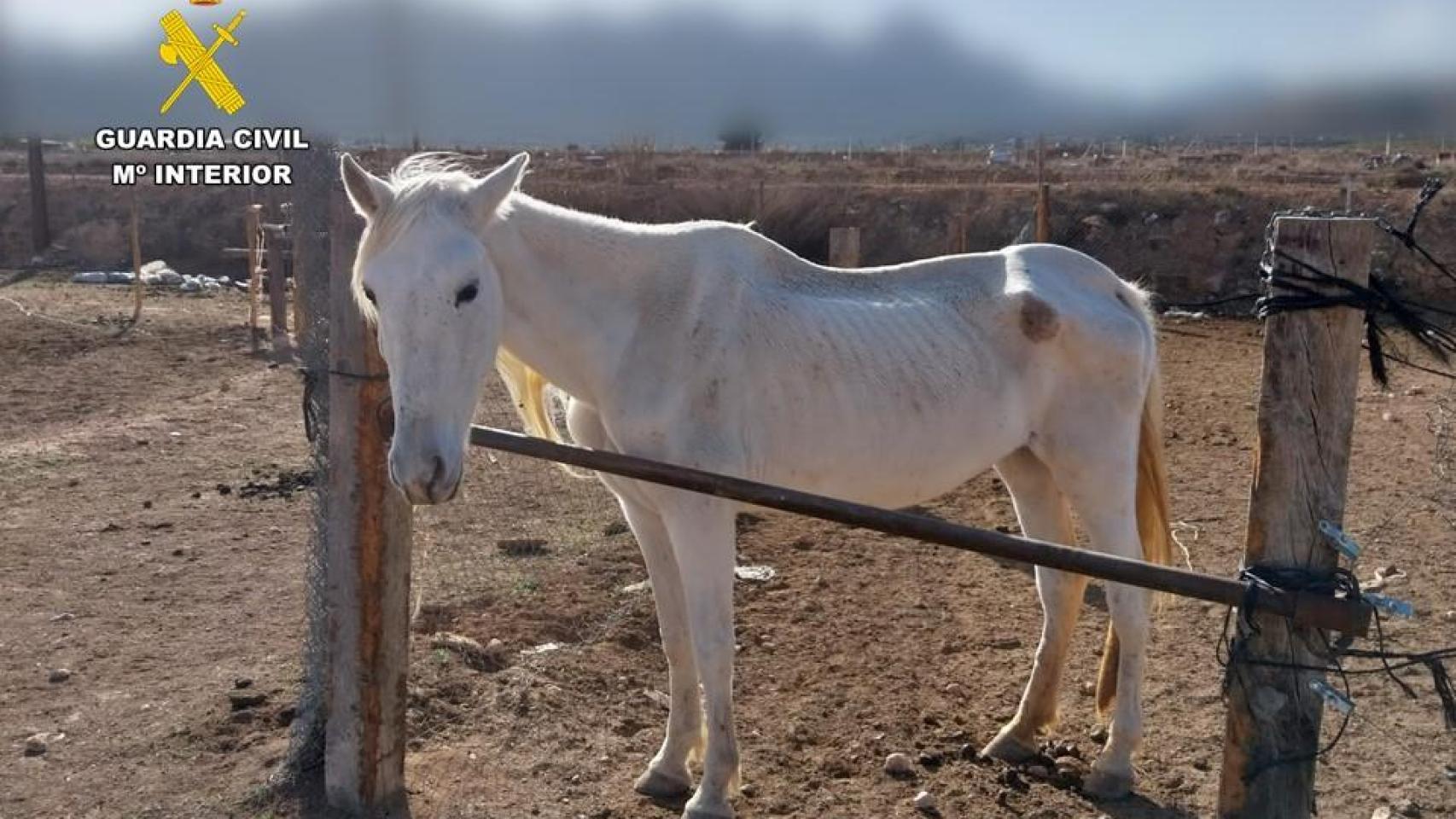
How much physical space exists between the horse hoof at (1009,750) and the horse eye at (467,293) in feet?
8.52

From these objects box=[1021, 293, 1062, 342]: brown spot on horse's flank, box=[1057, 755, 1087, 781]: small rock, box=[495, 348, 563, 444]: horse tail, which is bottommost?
box=[1057, 755, 1087, 781]: small rock

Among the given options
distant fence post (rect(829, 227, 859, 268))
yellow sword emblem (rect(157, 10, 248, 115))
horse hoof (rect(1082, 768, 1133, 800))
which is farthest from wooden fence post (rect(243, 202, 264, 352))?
horse hoof (rect(1082, 768, 1133, 800))

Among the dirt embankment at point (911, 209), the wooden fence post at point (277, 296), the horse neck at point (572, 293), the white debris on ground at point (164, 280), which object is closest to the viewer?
the horse neck at point (572, 293)

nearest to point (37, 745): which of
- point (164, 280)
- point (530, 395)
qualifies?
point (530, 395)

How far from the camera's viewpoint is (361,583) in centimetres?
363

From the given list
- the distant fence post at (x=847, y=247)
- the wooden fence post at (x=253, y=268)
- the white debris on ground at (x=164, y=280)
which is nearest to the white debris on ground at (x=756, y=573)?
the distant fence post at (x=847, y=247)

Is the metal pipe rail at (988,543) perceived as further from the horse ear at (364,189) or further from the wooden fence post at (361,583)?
the horse ear at (364,189)

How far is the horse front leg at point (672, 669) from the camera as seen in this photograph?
3.89 m

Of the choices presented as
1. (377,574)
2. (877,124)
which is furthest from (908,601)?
(877,124)

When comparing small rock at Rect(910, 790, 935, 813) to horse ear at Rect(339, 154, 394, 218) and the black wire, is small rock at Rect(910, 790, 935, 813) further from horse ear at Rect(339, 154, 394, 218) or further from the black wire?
horse ear at Rect(339, 154, 394, 218)

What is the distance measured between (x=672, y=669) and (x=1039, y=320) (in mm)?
1813

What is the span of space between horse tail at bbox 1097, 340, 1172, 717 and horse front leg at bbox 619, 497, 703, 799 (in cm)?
157

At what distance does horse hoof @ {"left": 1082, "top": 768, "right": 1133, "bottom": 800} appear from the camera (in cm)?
391

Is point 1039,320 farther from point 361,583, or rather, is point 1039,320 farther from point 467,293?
point 361,583
